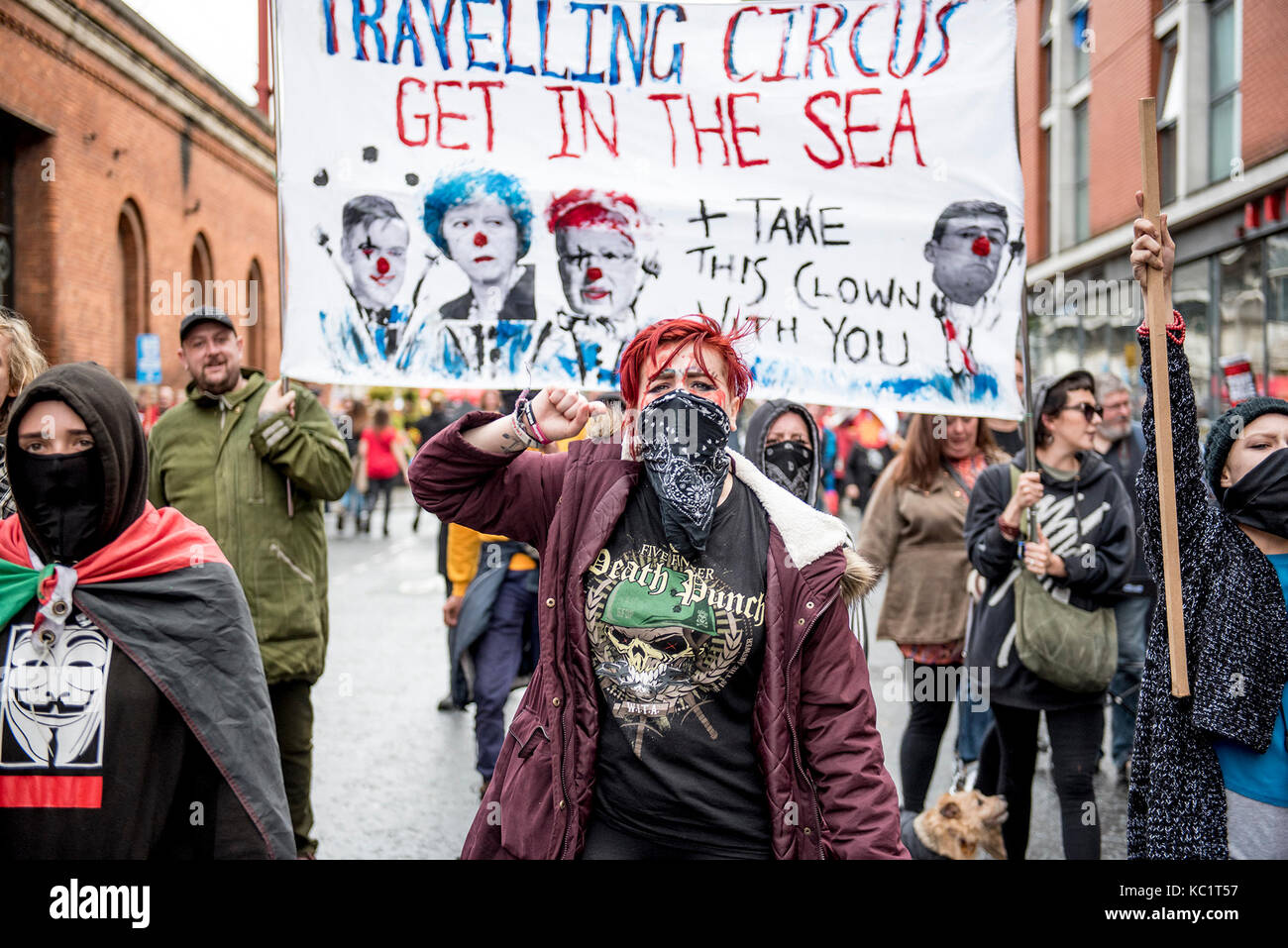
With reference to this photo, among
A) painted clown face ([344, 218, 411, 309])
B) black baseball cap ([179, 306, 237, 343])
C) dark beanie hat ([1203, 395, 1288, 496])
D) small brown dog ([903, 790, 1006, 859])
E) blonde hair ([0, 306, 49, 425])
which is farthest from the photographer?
black baseball cap ([179, 306, 237, 343])

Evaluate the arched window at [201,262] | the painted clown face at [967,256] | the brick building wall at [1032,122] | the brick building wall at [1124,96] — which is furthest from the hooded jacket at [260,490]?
the brick building wall at [1032,122]

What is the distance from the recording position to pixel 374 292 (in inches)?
145

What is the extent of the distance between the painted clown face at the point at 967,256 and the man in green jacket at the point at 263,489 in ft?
7.86

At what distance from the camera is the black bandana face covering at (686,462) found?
228 cm

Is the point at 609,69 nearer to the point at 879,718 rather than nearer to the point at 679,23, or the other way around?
the point at 679,23

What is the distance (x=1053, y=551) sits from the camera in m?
4.16

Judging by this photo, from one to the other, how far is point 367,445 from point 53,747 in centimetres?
1609

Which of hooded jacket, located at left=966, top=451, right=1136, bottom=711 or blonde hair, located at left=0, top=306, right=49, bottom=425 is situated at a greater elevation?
blonde hair, located at left=0, top=306, right=49, bottom=425

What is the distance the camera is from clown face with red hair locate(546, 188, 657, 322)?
3773mm

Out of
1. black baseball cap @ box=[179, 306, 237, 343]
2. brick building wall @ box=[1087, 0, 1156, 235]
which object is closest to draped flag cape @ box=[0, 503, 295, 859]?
black baseball cap @ box=[179, 306, 237, 343]

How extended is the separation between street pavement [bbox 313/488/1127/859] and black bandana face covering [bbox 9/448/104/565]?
2.59m

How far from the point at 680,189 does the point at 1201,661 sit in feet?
7.22

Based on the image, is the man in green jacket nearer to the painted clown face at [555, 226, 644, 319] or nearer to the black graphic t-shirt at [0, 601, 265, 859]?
the painted clown face at [555, 226, 644, 319]

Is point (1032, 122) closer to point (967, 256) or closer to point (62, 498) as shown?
point (967, 256)
